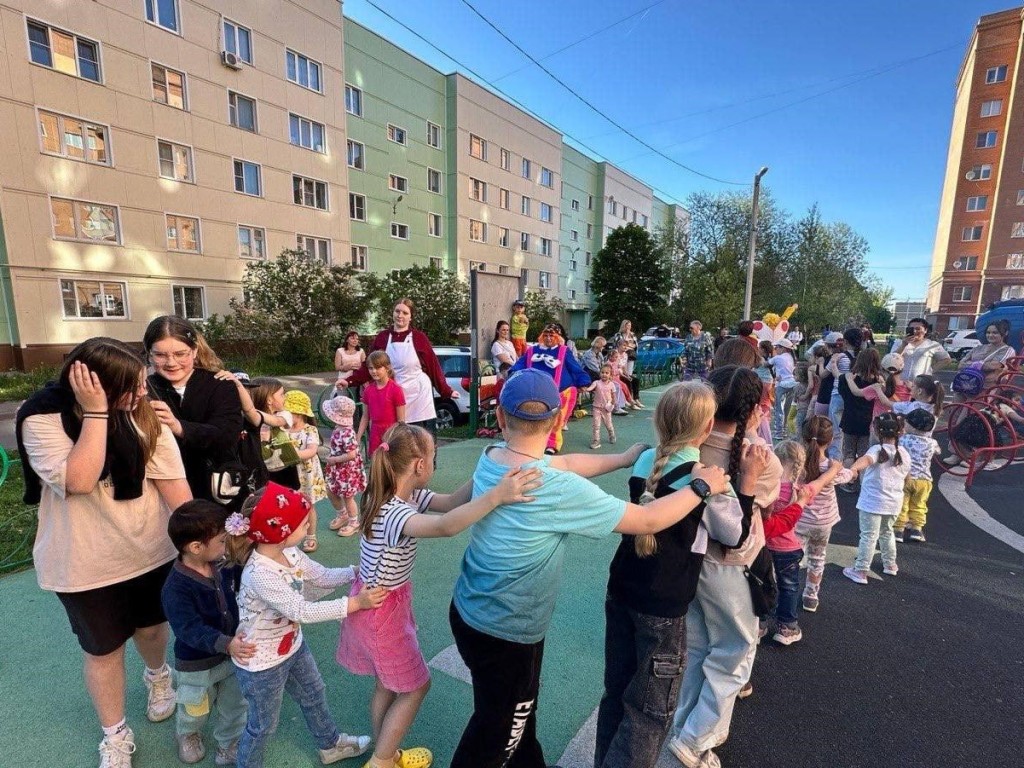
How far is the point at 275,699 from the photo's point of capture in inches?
75.0

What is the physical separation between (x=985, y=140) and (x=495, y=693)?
5855 cm

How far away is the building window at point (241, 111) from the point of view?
19.1 metres

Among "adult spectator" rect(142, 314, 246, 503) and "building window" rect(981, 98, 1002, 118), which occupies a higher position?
"building window" rect(981, 98, 1002, 118)

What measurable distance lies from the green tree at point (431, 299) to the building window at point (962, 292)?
144 ft

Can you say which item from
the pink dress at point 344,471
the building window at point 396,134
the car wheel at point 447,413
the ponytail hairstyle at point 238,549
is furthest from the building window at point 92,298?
the ponytail hairstyle at point 238,549

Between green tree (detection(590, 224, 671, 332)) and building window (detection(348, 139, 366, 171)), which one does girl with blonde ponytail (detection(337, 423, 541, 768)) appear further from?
green tree (detection(590, 224, 671, 332))

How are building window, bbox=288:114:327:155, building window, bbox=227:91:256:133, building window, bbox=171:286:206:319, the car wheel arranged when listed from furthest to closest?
building window, bbox=288:114:327:155, building window, bbox=227:91:256:133, building window, bbox=171:286:206:319, the car wheel

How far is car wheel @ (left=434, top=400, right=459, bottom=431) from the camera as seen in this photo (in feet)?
28.9

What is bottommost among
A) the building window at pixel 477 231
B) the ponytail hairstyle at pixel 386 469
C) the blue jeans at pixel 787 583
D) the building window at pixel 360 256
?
the blue jeans at pixel 787 583

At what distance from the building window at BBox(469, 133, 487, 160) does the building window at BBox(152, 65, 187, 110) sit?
15.3 meters

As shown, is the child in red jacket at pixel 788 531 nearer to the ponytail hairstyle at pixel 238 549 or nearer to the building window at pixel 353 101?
the ponytail hairstyle at pixel 238 549

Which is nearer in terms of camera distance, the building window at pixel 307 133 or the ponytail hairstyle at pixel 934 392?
the ponytail hairstyle at pixel 934 392

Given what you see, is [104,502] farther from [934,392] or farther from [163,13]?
[163,13]

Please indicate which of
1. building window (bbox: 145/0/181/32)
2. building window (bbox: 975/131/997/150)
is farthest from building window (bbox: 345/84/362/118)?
building window (bbox: 975/131/997/150)
